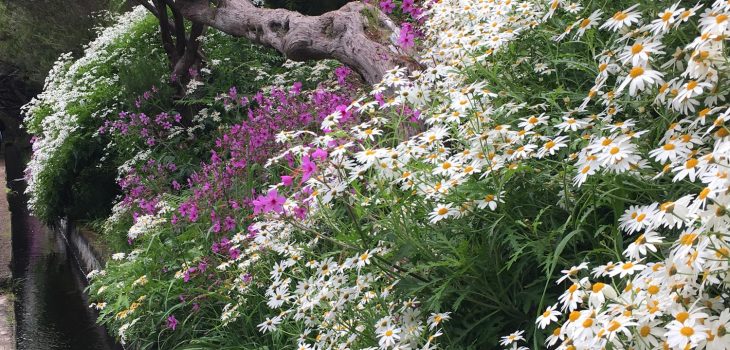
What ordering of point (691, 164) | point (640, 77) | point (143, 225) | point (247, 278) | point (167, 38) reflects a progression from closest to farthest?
point (691, 164) < point (640, 77) < point (247, 278) < point (143, 225) < point (167, 38)

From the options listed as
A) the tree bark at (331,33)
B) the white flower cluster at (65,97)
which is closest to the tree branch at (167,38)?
the white flower cluster at (65,97)

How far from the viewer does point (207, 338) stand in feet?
13.6

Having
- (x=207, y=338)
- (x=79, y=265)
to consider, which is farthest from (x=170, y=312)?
(x=79, y=265)

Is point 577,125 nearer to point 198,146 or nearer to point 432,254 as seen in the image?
point 432,254

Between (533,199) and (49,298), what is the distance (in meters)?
6.07

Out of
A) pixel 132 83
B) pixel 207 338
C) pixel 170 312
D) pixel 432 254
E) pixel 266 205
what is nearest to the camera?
pixel 432 254

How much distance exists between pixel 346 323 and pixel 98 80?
669cm

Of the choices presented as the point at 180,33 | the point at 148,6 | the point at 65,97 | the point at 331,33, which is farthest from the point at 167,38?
the point at 331,33

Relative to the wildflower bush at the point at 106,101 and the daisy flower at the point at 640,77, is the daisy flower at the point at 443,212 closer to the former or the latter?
the daisy flower at the point at 640,77

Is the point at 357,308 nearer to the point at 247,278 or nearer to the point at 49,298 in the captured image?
the point at 247,278

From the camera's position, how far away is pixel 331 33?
529 centimetres

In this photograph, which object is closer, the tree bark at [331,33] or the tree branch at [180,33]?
the tree bark at [331,33]

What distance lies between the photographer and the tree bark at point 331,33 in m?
4.65

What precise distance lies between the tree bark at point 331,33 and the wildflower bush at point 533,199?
2.09 ft
